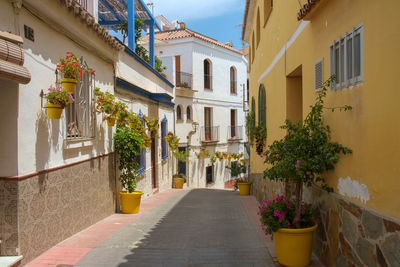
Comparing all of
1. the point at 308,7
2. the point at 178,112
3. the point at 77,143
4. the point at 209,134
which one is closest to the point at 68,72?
the point at 77,143

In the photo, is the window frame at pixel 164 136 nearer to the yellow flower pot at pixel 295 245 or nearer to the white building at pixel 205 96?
the white building at pixel 205 96

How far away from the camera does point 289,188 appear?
259 inches

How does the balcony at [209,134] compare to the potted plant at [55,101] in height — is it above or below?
below

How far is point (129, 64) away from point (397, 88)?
8092 millimetres

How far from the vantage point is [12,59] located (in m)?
3.97

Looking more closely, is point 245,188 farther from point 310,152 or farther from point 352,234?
point 352,234

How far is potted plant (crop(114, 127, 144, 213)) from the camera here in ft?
26.7

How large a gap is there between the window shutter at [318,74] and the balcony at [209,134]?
57.1 feet

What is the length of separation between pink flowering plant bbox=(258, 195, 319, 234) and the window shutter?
157 cm

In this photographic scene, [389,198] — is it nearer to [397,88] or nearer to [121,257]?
[397,88]

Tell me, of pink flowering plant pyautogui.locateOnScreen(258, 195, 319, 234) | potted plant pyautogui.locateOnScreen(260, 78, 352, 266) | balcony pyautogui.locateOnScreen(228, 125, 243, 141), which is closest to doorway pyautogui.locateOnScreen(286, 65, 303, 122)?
potted plant pyautogui.locateOnScreen(260, 78, 352, 266)

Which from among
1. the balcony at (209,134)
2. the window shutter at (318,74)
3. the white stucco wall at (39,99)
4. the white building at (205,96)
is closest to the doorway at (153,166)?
the white building at (205,96)

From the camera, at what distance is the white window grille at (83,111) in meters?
6.09

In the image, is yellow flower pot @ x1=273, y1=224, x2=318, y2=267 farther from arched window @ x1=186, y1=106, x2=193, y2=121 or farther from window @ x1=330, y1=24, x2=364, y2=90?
arched window @ x1=186, y1=106, x2=193, y2=121
